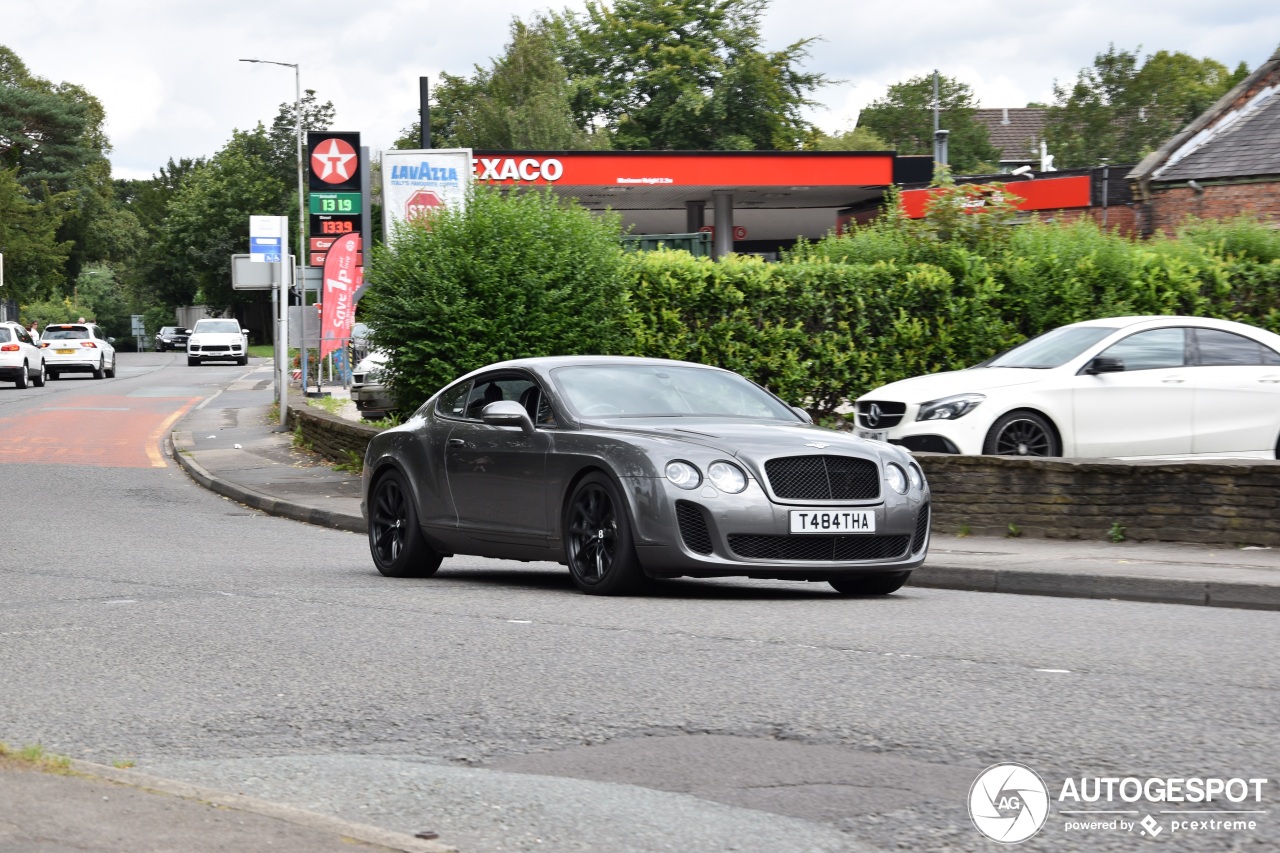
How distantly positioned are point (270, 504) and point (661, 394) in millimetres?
8821

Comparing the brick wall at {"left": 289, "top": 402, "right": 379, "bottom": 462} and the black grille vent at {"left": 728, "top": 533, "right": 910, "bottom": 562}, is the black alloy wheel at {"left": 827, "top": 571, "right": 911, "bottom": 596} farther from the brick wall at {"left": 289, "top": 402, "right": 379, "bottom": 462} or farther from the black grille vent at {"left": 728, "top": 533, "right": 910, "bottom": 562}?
the brick wall at {"left": 289, "top": 402, "right": 379, "bottom": 462}

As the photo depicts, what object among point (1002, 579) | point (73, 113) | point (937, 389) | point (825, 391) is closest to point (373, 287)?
point (825, 391)

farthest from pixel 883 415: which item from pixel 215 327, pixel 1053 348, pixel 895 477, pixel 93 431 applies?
pixel 215 327

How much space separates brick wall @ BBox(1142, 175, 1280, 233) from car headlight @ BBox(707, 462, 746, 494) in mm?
22302

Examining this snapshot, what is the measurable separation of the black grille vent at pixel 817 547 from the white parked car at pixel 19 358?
40290 mm

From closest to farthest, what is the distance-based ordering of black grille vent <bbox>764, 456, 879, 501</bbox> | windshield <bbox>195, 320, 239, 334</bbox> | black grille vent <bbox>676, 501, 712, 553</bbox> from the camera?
black grille vent <bbox>676, 501, 712, 553</bbox>, black grille vent <bbox>764, 456, 879, 501</bbox>, windshield <bbox>195, 320, 239, 334</bbox>

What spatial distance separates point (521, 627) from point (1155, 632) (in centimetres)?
322

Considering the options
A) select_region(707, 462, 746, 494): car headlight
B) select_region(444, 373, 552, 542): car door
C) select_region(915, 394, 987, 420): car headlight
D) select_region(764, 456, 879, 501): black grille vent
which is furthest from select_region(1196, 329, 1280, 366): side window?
select_region(707, 462, 746, 494): car headlight

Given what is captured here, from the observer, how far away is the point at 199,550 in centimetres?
1373

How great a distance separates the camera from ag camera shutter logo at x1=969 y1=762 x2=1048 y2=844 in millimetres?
4477

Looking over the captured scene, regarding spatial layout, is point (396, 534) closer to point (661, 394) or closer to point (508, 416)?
point (508, 416)

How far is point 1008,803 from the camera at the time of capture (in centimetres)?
471

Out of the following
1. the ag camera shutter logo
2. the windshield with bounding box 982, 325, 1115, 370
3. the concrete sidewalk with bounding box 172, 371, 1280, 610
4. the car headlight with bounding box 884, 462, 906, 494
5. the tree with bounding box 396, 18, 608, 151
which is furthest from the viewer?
the tree with bounding box 396, 18, 608, 151

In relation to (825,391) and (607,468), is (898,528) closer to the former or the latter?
(607,468)
